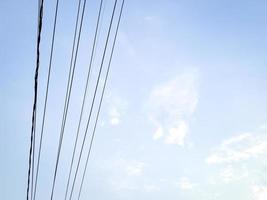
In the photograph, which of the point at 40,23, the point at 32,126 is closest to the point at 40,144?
the point at 32,126

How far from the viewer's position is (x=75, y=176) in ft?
31.9

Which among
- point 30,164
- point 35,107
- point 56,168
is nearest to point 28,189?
point 30,164

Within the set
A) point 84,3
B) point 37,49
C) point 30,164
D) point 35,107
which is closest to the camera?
point 84,3

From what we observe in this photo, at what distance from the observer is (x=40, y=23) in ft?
28.4

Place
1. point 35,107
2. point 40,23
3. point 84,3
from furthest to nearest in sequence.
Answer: point 35,107
point 40,23
point 84,3

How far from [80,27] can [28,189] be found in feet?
20.9

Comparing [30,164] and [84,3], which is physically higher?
[84,3]

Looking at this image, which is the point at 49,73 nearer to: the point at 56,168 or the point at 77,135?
the point at 77,135

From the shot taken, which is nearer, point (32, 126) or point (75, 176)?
point (75, 176)

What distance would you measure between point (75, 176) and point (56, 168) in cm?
130

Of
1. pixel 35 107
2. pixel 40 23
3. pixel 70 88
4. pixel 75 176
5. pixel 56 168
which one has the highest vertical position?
pixel 40 23

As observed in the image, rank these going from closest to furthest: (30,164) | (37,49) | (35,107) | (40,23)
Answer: (40,23) → (37,49) → (35,107) → (30,164)

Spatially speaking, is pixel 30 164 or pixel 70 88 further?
pixel 30 164

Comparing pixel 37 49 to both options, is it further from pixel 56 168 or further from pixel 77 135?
pixel 56 168
